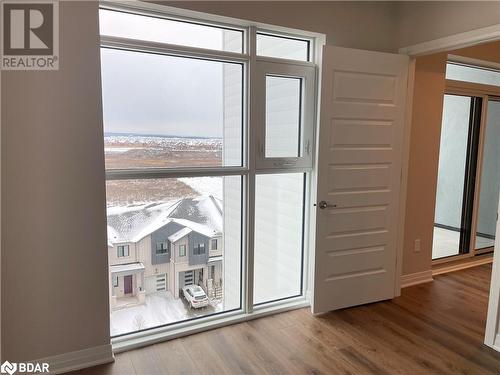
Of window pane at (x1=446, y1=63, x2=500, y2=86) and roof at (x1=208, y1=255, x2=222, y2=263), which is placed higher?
window pane at (x1=446, y1=63, x2=500, y2=86)

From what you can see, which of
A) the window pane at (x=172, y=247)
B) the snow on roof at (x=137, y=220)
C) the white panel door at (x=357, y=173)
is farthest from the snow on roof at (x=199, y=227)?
the white panel door at (x=357, y=173)

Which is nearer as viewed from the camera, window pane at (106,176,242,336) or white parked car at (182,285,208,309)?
window pane at (106,176,242,336)

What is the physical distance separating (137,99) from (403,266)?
9.58 feet

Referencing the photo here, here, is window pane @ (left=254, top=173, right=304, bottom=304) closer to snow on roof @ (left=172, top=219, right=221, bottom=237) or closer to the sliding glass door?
snow on roof @ (left=172, top=219, right=221, bottom=237)

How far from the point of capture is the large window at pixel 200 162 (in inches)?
95.5

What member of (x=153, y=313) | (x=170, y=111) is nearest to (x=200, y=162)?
(x=170, y=111)

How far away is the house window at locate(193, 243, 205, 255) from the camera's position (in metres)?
2.81

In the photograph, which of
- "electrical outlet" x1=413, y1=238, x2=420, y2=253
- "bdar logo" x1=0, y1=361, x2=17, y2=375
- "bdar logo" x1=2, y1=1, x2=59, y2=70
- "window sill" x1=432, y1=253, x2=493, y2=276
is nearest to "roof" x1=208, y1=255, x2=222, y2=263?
"bdar logo" x1=0, y1=361, x2=17, y2=375

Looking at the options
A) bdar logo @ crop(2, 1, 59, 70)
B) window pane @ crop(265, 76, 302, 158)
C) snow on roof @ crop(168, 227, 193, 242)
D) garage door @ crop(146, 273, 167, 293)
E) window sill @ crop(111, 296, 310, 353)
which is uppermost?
bdar logo @ crop(2, 1, 59, 70)

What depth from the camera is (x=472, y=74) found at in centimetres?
399

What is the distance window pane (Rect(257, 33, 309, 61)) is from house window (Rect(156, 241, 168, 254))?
1.61 meters

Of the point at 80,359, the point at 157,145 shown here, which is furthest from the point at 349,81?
the point at 80,359

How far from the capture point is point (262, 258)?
3.05 m

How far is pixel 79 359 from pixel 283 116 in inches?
88.5
